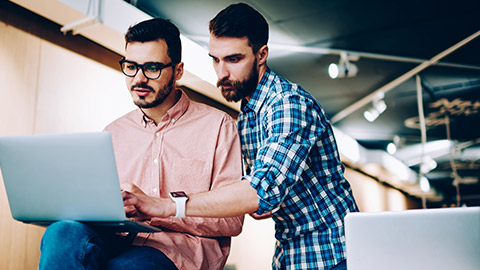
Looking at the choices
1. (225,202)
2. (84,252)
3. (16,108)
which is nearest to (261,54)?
(225,202)

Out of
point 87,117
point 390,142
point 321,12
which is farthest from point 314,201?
point 390,142

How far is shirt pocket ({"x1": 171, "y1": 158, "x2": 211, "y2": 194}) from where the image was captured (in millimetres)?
1941

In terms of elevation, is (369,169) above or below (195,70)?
below

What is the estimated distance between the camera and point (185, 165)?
1966 mm

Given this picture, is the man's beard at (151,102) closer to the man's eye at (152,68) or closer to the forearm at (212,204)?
the man's eye at (152,68)

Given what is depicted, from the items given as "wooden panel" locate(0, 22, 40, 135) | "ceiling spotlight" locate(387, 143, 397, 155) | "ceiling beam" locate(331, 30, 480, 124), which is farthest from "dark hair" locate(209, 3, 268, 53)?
"ceiling spotlight" locate(387, 143, 397, 155)

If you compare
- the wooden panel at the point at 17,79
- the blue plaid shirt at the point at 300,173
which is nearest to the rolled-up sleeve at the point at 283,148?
the blue plaid shirt at the point at 300,173

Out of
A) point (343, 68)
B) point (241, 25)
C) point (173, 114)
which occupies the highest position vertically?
point (343, 68)

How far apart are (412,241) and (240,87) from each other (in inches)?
39.1

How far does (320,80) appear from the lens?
5.60 metres

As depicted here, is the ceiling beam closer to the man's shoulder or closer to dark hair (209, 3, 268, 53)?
dark hair (209, 3, 268, 53)

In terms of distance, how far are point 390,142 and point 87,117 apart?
624 cm

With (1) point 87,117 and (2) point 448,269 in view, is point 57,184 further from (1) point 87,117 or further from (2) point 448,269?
(1) point 87,117

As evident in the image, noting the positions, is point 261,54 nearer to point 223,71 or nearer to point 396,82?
point 223,71
